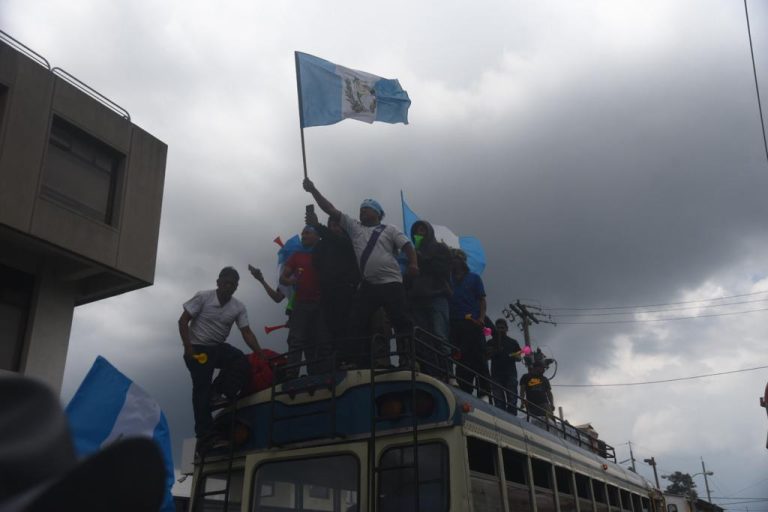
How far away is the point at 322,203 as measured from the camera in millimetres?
7738

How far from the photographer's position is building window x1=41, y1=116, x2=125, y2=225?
13.6 metres

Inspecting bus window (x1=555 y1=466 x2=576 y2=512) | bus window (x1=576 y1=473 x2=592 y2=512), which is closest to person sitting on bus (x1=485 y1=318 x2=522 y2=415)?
bus window (x1=576 y1=473 x2=592 y2=512)

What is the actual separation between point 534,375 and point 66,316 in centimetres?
916

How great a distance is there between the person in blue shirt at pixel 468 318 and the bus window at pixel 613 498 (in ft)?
7.16

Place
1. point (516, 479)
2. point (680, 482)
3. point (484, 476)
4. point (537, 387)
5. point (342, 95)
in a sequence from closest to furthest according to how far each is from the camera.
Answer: point (484, 476), point (516, 479), point (342, 95), point (537, 387), point (680, 482)

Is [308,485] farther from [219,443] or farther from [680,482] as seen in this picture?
[680,482]

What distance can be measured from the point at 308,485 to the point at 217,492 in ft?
3.90

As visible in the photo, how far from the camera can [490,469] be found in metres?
5.93

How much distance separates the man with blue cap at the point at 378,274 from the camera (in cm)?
707

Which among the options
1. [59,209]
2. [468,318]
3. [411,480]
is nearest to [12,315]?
[59,209]

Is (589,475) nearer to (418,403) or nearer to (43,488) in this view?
(418,403)

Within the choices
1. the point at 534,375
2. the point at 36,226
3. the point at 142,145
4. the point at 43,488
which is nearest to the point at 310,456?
the point at 43,488

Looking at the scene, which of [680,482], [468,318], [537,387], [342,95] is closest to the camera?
[468,318]

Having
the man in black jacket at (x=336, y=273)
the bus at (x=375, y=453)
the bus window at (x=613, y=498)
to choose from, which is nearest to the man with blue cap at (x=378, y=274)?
the man in black jacket at (x=336, y=273)
